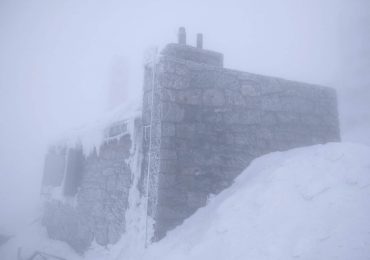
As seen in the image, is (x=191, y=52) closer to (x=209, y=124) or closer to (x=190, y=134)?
(x=209, y=124)

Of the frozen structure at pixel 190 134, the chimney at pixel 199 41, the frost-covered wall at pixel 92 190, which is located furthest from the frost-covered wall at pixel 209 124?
the frost-covered wall at pixel 92 190

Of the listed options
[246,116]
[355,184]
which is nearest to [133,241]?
[246,116]

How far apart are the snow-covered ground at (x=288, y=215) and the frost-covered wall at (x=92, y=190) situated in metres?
1.28

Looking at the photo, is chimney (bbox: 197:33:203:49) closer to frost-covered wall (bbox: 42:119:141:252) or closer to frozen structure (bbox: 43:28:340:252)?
frozen structure (bbox: 43:28:340:252)

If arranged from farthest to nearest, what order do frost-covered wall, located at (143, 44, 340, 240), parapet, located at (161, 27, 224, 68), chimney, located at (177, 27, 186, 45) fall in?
chimney, located at (177, 27, 186, 45)
parapet, located at (161, 27, 224, 68)
frost-covered wall, located at (143, 44, 340, 240)

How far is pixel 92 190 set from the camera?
23.9 ft

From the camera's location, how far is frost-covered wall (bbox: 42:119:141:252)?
595 cm

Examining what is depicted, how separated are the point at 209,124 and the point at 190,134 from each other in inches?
15.8

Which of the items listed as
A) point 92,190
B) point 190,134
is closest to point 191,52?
point 190,134

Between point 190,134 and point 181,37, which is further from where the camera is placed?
point 181,37

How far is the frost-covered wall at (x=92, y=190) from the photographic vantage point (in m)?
5.95

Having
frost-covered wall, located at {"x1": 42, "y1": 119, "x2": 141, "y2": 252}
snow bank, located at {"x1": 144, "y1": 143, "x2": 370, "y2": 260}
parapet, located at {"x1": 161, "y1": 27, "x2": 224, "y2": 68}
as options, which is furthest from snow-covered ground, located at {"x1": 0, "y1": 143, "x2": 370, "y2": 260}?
parapet, located at {"x1": 161, "y1": 27, "x2": 224, "y2": 68}

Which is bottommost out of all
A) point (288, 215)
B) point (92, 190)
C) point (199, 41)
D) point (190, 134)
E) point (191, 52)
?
point (92, 190)

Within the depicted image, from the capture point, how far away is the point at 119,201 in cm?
593
